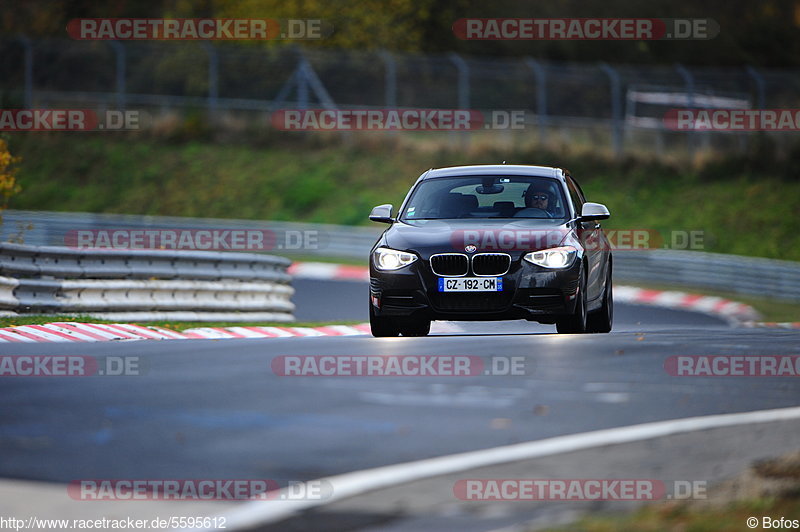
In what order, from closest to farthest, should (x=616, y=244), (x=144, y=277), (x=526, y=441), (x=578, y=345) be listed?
(x=526, y=441), (x=578, y=345), (x=144, y=277), (x=616, y=244)

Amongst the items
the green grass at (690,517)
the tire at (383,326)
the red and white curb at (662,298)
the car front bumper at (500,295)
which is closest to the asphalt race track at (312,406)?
the car front bumper at (500,295)

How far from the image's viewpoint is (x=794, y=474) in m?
6.05

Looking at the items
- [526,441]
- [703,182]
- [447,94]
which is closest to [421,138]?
[447,94]

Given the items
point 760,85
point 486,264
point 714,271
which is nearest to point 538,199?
point 486,264

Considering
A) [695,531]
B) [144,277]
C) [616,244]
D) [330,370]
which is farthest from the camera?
[616,244]

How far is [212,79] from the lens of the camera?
43750 mm

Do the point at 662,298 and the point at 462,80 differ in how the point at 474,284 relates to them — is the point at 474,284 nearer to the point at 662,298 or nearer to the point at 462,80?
the point at 662,298

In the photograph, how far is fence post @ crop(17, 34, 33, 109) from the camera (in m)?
42.0

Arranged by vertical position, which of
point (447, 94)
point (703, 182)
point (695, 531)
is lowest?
point (695, 531)

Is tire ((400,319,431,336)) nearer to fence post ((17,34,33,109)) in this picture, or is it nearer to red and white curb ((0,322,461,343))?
red and white curb ((0,322,461,343))

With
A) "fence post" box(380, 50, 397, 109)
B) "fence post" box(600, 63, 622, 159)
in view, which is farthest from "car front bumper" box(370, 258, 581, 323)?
"fence post" box(380, 50, 397, 109)

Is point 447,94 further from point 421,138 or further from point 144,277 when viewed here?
point 144,277

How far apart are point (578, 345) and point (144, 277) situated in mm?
8101

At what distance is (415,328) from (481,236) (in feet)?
4.35
